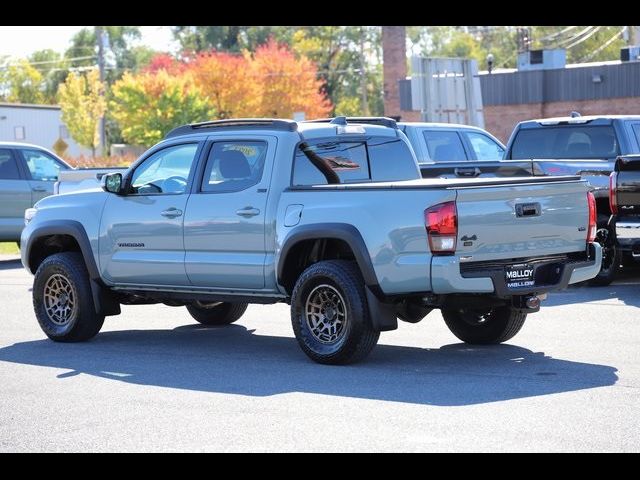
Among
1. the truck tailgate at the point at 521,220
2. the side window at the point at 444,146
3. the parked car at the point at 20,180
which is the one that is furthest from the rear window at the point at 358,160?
the parked car at the point at 20,180

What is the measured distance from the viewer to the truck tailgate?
30.9 ft

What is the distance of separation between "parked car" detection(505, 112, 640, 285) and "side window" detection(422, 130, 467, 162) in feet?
3.35

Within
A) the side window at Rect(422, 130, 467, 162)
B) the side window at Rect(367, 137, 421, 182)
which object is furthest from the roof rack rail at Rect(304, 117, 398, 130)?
the side window at Rect(422, 130, 467, 162)

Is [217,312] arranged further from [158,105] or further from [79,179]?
[158,105]

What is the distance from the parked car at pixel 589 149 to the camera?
50.7 feet

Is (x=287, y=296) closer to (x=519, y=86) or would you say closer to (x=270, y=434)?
(x=270, y=434)

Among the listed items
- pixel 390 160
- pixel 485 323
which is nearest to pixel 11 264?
pixel 390 160

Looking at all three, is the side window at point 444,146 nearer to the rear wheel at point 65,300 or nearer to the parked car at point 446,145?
the parked car at point 446,145

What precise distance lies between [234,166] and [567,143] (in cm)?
753

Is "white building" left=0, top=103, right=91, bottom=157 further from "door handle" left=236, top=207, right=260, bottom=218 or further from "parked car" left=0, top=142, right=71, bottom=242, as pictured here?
"door handle" left=236, top=207, right=260, bottom=218

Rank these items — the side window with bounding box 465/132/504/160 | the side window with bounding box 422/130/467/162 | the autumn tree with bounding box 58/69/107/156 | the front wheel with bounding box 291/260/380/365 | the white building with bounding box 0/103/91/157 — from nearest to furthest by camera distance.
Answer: the front wheel with bounding box 291/260/380/365 < the side window with bounding box 422/130/467/162 < the side window with bounding box 465/132/504/160 < the white building with bounding box 0/103/91/157 < the autumn tree with bounding box 58/69/107/156

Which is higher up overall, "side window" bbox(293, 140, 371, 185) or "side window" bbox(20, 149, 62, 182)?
"side window" bbox(293, 140, 371, 185)

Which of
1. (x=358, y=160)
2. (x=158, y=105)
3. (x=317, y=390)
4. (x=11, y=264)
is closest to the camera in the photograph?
(x=317, y=390)

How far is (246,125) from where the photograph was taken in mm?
11008
